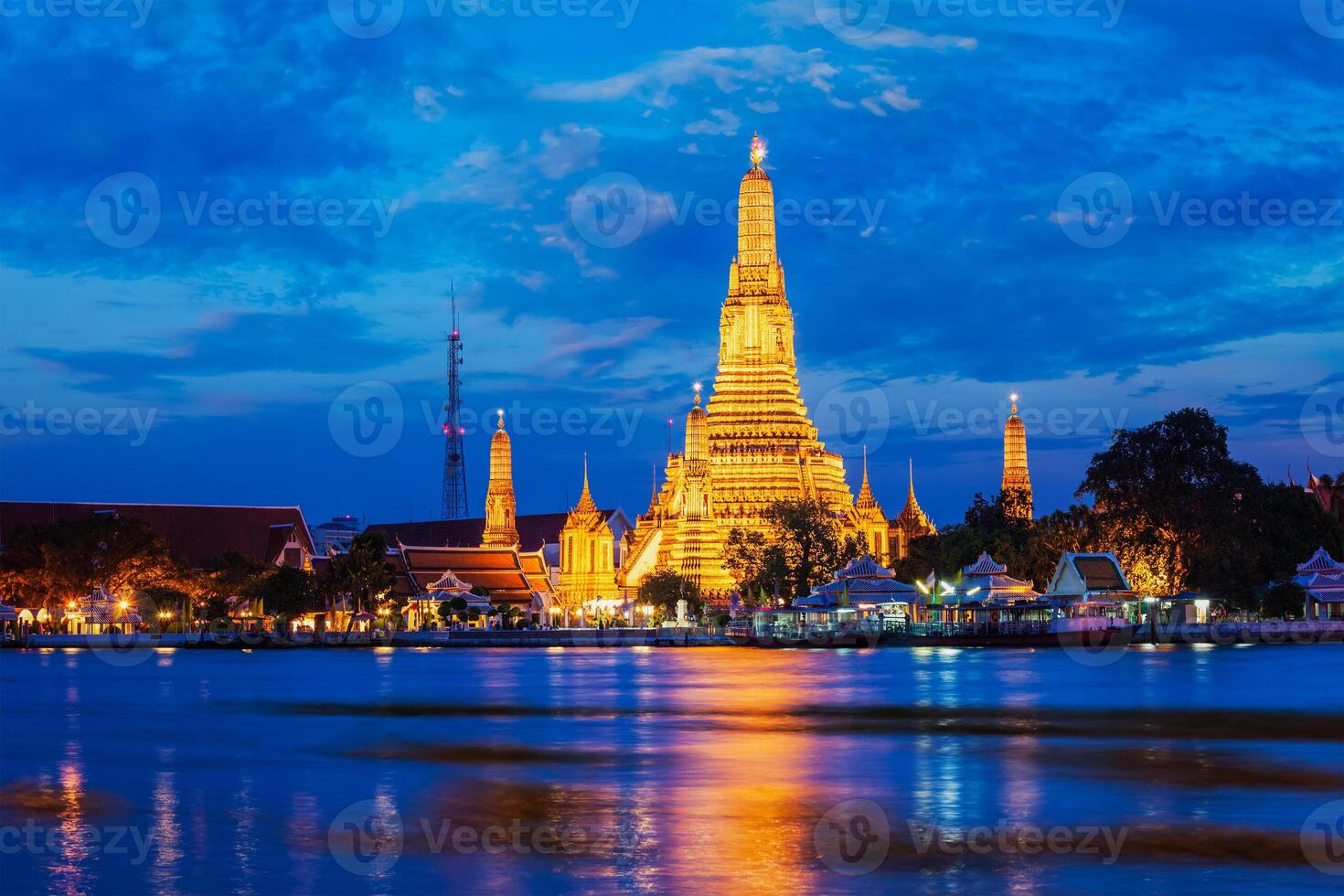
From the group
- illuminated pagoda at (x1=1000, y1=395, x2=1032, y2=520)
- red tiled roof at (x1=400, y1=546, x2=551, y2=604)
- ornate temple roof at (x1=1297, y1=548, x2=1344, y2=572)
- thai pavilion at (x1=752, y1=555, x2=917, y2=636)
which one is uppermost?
illuminated pagoda at (x1=1000, y1=395, x2=1032, y2=520)

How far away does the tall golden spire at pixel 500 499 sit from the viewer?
136 meters

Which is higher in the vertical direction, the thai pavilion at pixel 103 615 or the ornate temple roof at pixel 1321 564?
the ornate temple roof at pixel 1321 564

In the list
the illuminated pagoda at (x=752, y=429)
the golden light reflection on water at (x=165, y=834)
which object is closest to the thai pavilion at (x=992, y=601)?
the illuminated pagoda at (x=752, y=429)

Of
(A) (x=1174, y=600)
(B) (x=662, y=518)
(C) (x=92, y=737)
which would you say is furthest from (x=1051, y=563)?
(C) (x=92, y=737)

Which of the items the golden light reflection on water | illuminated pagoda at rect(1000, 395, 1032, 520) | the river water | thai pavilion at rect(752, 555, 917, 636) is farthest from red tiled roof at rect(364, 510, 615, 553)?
the golden light reflection on water

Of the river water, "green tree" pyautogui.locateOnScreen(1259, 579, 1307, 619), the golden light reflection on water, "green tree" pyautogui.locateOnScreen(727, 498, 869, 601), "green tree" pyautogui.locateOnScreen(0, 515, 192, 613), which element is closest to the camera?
the golden light reflection on water

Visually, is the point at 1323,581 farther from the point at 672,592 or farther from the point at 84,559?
the point at 84,559

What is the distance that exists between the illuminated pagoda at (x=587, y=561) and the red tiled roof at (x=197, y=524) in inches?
693

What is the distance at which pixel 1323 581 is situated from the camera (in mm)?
80625

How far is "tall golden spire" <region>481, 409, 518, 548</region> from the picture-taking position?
136 metres

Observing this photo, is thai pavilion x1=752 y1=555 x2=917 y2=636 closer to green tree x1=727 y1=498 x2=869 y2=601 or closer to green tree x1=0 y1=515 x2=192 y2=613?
green tree x1=727 y1=498 x2=869 y2=601

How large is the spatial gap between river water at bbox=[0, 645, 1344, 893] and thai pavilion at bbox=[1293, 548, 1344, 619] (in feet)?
102

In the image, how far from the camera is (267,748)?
3275 centimetres

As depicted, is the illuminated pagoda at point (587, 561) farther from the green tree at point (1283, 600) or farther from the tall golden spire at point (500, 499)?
the green tree at point (1283, 600)
